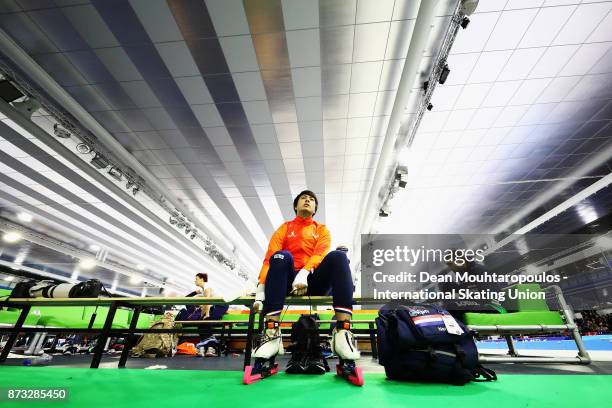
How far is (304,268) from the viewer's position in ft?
5.39

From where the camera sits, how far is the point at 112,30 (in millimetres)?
3123

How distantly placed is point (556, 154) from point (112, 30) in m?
7.25

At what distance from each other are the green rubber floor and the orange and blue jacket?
0.66 m

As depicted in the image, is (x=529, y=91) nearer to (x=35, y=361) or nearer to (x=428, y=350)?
(x=428, y=350)

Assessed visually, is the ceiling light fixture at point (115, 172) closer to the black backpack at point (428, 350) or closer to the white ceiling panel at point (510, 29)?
the black backpack at point (428, 350)

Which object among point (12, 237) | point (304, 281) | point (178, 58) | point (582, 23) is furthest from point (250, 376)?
point (12, 237)

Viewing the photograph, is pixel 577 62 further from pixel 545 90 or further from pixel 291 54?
pixel 291 54

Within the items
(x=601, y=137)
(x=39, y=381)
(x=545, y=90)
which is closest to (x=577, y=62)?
(x=545, y=90)

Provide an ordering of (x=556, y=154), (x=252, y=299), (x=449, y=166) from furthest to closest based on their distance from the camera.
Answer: (x=449, y=166), (x=556, y=154), (x=252, y=299)

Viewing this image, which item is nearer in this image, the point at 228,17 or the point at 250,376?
the point at 250,376

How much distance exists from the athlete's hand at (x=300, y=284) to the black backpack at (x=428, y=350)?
0.47 meters

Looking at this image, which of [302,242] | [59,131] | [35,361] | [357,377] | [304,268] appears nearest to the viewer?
[357,377]

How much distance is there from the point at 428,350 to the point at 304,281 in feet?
→ 2.26

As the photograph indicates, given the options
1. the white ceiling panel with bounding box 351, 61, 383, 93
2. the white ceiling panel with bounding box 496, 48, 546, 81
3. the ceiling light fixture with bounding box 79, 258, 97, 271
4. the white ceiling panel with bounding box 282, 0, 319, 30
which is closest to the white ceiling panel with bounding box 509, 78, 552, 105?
the white ceiling panel with bounding box 496, 48, 546, 81
